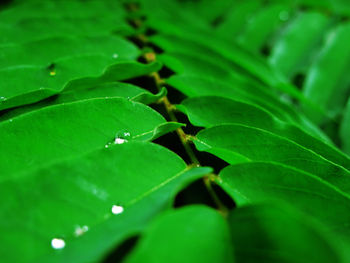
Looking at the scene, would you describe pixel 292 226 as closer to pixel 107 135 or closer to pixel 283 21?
pixel 107 135

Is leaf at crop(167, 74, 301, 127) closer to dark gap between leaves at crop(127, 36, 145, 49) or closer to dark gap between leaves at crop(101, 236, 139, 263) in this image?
dark gap between leaves at crop(127, 36, 145, 49)

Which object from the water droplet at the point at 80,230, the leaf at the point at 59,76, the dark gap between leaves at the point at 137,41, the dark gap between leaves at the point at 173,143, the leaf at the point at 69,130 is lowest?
the dark gap between leaves at the point at 173,143

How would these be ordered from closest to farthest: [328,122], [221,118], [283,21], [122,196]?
[122,196] → [221,118] → [328,122] → [283,21]

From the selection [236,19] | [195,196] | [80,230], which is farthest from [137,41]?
[80,230]

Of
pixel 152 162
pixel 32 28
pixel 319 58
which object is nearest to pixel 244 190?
pixel 152 162

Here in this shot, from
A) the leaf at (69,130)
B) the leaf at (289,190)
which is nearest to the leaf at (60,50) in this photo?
the leaf at (69,130)

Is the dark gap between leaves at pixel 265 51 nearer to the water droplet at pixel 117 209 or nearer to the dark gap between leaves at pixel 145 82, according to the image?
the dark gap between leaves at pixel 145 82

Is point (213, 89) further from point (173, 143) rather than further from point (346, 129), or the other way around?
point (346, 129)
